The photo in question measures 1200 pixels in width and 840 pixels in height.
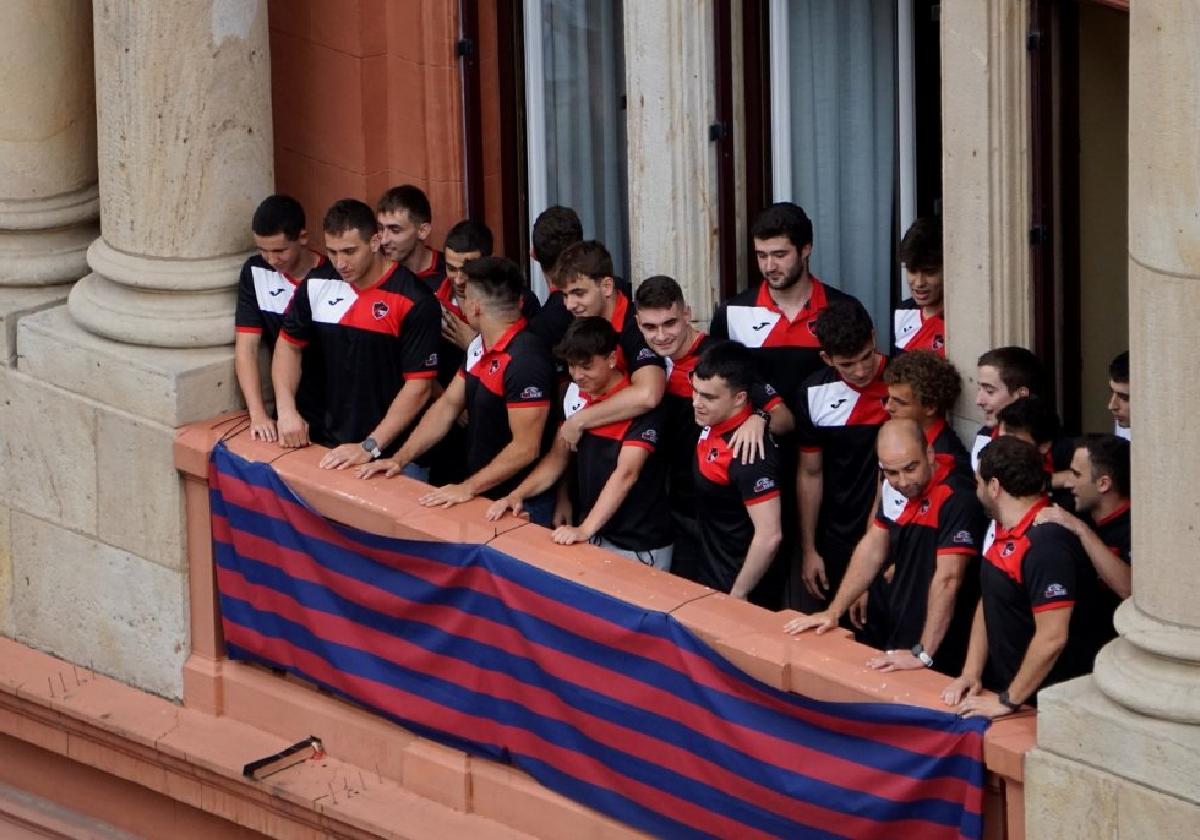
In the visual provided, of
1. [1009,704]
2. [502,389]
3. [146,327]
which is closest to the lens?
[1009,704]

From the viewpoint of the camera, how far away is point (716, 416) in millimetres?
13500

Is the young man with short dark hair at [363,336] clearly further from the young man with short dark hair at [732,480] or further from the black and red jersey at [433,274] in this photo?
the young man with short dark hair at [732,480]

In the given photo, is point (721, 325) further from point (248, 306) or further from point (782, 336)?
point (248, 306)

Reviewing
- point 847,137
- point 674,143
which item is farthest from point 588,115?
point 847,137

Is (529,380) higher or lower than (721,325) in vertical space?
lower

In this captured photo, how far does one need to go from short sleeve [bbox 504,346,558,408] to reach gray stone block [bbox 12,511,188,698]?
2.27 meters

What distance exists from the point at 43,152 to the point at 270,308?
1750 millimetres

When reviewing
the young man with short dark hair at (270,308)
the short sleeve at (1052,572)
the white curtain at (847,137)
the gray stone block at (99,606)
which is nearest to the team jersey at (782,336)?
the white curtain at (847,137)

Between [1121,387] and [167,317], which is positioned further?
[167,317]

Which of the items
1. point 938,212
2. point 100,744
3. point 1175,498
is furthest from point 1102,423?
point 100,744

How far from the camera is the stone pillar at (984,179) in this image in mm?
13445

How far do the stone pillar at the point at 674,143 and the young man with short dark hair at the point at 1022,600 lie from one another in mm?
2870

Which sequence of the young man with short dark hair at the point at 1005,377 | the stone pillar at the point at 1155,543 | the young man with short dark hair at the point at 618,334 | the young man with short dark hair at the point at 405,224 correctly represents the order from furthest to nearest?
the young man with short dark hair at the point at 405,224 < the young man with short dark hair at the point at 618,334 < the young man with short dark hair at the point at 1005,377 < the stone pillar at the point at 1155,543

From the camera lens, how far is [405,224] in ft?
49.7
